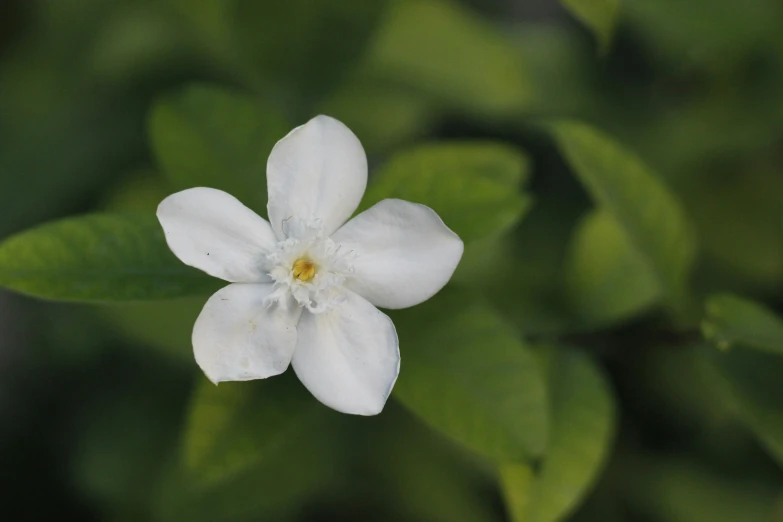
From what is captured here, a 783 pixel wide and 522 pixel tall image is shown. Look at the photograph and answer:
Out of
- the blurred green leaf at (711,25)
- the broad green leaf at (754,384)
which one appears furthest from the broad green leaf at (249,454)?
the blurred green leaf at (711,25)

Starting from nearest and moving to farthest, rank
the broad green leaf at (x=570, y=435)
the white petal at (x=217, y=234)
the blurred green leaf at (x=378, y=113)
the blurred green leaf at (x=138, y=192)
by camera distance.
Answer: the white petal at (x=217, y=234), the broad green leaf at (x=570, y=435), the blurred green leaf at (x=138, y=192), the blurred green leaf at (x=378, y=113)

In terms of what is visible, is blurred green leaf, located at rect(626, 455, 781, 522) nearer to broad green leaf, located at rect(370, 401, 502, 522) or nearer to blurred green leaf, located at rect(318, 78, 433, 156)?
broad green leaf, located at rect(370, 401, 502, 522)

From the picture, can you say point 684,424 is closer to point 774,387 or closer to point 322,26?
point 774,387

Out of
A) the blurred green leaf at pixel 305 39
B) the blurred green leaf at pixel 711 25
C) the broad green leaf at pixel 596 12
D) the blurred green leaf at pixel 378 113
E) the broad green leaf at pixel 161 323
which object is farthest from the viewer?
the blurred green leaf at pixel 711 25

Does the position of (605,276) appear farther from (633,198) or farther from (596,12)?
(596,12)

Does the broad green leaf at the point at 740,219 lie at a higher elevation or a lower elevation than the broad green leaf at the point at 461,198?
lower

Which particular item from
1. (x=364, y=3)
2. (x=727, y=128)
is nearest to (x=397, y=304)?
(x=364, y=3)

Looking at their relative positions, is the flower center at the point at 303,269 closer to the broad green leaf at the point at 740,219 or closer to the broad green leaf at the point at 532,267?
the broad green leaf at the point at 532,267
